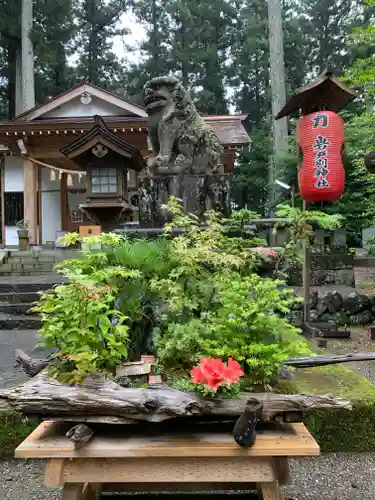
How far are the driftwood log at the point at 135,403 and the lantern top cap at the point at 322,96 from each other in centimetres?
506

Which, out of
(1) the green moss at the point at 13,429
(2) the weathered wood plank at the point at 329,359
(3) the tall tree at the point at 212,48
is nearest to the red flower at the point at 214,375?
(2) the weathered wood plank at the point at 329,359

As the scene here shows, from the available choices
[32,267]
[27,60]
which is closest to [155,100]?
[32,267]

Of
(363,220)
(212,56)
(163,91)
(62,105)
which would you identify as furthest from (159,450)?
(212,56)

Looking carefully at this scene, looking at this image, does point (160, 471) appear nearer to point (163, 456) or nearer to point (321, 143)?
point (163, 456)

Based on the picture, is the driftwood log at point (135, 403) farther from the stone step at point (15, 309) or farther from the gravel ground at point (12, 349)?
the stone step at point (15, 309)

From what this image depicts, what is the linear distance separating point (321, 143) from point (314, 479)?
4.73 m

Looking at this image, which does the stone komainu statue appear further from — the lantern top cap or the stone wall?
the stone wall

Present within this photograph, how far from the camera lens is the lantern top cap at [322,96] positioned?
18.8 ft

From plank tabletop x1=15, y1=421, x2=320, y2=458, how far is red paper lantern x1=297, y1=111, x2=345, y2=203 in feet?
15.6

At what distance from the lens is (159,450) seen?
5.41 feet

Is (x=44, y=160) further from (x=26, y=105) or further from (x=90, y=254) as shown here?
(x=90, y=254)

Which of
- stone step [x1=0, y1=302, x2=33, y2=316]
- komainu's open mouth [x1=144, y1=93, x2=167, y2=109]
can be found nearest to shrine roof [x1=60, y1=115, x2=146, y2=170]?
komainu's open mouth [x1=144, y1=93, x2=167, y2=109]

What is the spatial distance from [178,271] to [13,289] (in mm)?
6552

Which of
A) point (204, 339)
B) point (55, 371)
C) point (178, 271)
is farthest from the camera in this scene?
point (178, 271)
